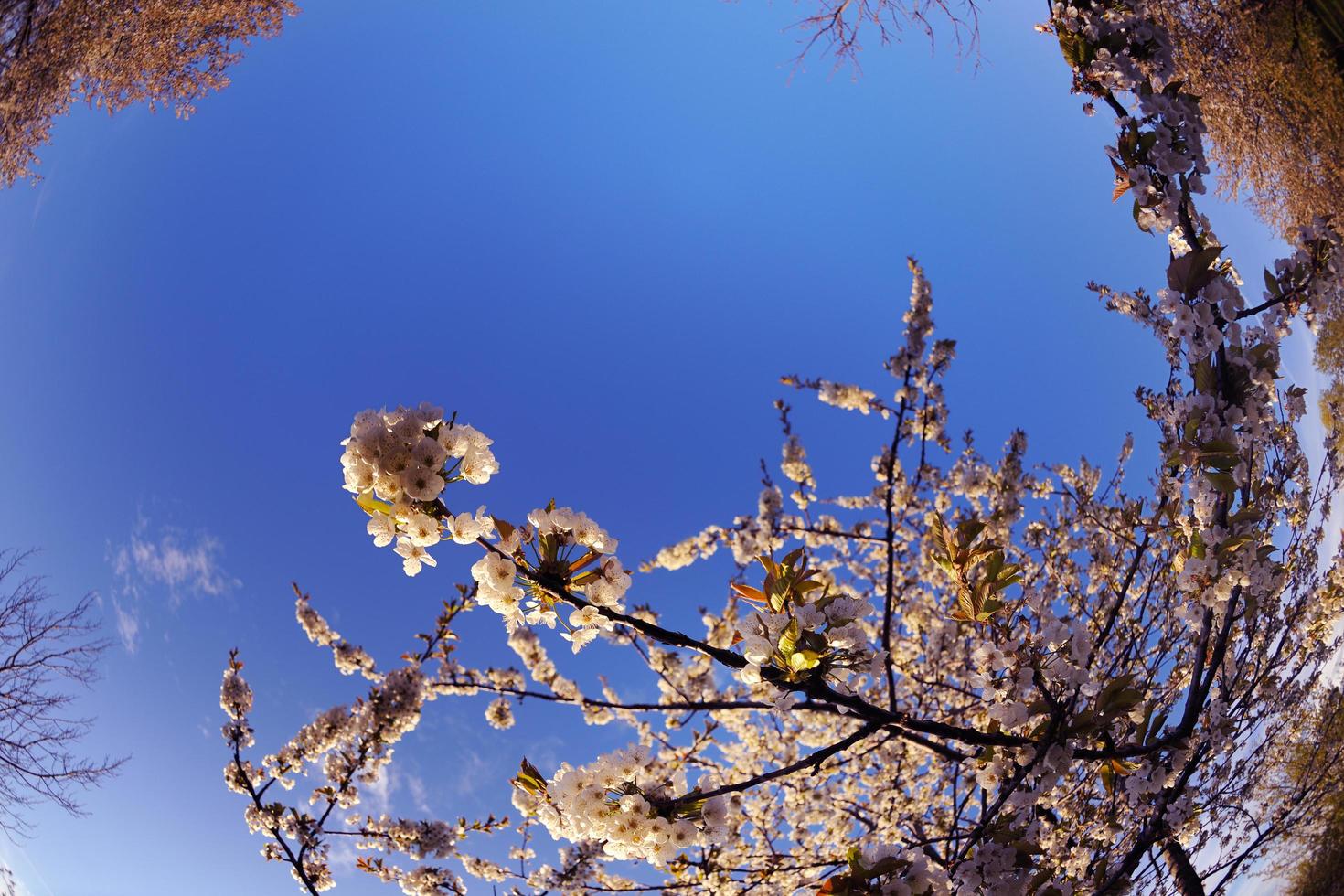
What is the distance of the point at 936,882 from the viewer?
51.4 inches

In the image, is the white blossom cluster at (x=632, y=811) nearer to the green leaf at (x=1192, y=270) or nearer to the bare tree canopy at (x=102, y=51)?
the green leaf at (x=1192, y=270)

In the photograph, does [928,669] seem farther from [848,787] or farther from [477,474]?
[477,474]

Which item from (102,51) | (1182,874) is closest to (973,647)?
(1182,874)

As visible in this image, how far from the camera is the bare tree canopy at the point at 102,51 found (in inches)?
179

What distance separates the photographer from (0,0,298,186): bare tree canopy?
4.55 m

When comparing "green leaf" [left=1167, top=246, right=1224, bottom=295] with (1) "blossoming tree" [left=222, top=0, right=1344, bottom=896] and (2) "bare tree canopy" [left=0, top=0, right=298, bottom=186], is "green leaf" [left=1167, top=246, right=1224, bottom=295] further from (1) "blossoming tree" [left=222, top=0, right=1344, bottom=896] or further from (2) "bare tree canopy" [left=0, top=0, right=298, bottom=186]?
(2) "bare tree canopy" [left=0, top=0, right=298, bottom=186]

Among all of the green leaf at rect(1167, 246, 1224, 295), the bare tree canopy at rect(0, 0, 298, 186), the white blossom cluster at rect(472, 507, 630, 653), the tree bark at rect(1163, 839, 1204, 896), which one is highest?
the bare tree canopy at rect(0, 0, 298, 186)

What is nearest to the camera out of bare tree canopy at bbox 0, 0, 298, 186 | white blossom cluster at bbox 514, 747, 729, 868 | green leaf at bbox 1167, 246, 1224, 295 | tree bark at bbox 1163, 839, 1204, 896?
white blossom cluster at bbox 514, 747, 729, 868

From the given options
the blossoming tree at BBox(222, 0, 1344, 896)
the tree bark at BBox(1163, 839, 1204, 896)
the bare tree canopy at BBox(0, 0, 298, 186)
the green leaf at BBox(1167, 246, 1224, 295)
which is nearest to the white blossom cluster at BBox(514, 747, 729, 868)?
the blossoming tree at BBox(222, 0, 1344, 896)

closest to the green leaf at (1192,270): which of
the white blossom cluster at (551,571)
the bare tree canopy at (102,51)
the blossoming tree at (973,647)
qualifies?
the blossoming tree at (973,647)

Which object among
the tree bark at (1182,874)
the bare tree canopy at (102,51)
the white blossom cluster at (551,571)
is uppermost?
the bare tree canopy at (102,51)

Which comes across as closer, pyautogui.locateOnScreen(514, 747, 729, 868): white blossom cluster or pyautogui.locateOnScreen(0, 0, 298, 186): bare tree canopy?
pyautogui.locateOnScreen(514, 747, 729, 868): white blossom cluster

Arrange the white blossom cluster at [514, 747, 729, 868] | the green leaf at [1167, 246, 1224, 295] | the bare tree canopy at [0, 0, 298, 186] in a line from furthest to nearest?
the bare tree canopy at [0, 0, 298, 186], the green leaf at [1167, 246, 1224, 295], the white blossom cluster at [514, 747, 729, 868]

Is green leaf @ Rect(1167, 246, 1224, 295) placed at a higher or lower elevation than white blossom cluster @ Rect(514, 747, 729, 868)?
higher
